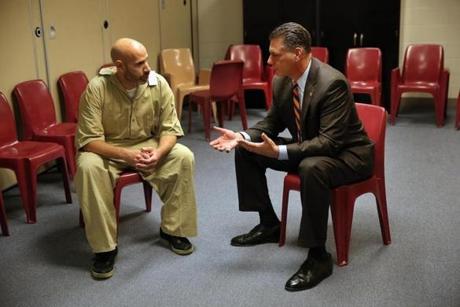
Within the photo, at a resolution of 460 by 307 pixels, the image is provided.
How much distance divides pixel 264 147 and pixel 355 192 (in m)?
0.51

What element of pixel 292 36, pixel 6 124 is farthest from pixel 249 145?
pixel 6 124

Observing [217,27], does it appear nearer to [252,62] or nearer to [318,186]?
[252,62]

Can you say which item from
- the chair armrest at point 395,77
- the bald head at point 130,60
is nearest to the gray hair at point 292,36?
the bald head at point 130,60

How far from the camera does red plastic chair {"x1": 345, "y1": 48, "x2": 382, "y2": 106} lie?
587cm

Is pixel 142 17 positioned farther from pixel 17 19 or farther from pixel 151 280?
pixel 151 280

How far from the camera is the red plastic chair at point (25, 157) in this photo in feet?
10.8

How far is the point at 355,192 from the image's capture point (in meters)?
2.67

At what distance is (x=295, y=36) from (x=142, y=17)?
3.56 meters

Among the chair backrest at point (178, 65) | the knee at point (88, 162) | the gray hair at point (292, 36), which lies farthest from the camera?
the chair backrest at point (178, 65)

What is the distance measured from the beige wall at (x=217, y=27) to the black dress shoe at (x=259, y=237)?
4559mm

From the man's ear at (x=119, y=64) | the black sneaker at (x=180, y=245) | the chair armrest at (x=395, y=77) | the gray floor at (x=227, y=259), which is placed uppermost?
the man's ear at (x=119, y=64)

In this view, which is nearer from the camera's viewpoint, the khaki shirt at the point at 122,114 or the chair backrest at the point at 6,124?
the khaki shirt at the point at 122,114

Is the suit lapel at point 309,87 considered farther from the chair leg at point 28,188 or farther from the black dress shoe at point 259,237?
the chair leg at point 28,188

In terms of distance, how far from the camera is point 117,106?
→ 2859 millimetres
